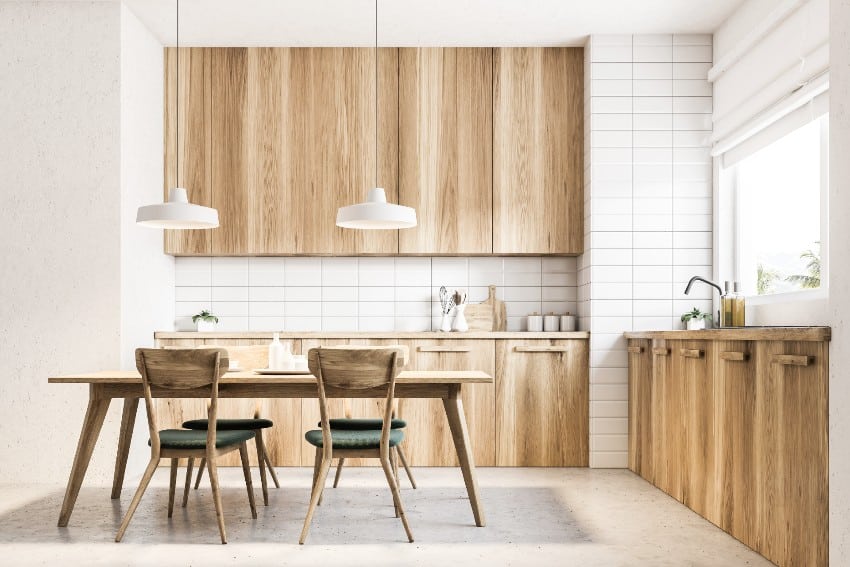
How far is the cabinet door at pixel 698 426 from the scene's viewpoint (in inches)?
134

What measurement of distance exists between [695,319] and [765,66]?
1538mm

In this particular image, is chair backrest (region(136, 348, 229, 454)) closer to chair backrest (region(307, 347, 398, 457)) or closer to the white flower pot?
chair backrest (region(307, 347, 398, 457))

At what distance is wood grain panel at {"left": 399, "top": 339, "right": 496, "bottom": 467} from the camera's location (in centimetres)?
484

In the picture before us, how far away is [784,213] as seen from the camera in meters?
4.13

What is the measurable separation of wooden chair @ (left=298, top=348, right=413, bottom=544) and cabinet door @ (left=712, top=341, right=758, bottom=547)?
53.6 inches

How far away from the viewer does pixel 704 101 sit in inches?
194

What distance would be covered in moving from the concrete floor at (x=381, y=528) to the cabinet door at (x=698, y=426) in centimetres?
11

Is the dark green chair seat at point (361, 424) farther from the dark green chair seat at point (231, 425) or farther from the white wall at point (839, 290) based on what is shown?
the white wall at point (839, 290)

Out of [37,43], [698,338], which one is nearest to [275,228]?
[37,43]

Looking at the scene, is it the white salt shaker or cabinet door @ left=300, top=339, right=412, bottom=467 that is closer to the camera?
cabinet door @ left=300, top=339, right=412, bottom=467

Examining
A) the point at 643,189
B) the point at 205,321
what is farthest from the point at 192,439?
the point at 643,189

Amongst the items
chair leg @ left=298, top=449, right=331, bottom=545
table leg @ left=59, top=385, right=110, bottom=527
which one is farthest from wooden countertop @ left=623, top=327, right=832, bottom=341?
table leg @ left=59, top=385, right=110, bottom=527

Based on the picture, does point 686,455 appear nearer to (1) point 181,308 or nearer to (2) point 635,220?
(2) point 635,220

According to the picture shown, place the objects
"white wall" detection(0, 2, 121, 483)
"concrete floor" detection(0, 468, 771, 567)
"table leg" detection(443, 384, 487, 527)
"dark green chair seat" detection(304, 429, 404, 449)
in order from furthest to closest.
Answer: "white wall" detection(0, 2, 121, 483) → "table leg" detection(443, 384, 487, 527) → "dark green chair seat" detection(304, 429, 404, 449) → "concrete floor" detection(0, 468, 771, 567)
